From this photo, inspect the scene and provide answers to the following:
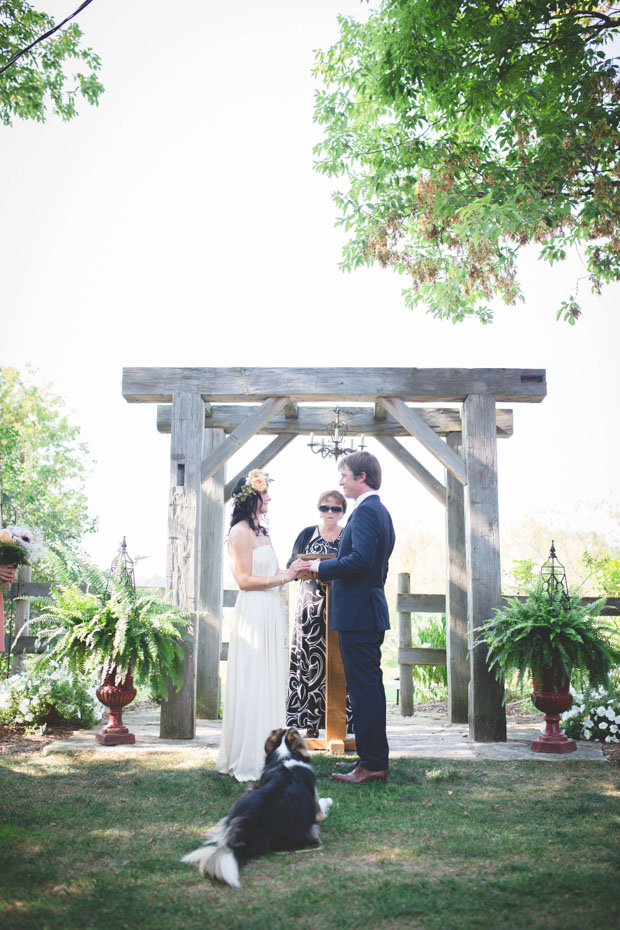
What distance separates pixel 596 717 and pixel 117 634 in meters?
4.18

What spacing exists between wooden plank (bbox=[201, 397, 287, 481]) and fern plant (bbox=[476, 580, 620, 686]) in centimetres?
257

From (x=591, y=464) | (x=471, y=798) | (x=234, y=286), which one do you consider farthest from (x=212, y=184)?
(x=471, y=798)

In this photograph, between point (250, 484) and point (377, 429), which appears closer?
point (250, 484)

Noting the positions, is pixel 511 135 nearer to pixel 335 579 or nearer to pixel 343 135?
pixel 343 135

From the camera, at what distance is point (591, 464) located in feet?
103

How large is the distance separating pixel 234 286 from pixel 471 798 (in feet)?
114

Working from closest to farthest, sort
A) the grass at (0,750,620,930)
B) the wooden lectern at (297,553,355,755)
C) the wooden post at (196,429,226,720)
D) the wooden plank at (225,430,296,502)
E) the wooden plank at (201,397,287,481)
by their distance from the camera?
the grass at (0,750,620,930) → the wooden lectern at (297,553,355,755) → the wooden plank at (201,397,287,481) → the wooden post at (196,429,226,720) → the wooden plank at (225,430,296,502)

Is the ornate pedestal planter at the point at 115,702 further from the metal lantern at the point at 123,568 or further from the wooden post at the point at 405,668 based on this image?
the wooden post at the point at 405,668

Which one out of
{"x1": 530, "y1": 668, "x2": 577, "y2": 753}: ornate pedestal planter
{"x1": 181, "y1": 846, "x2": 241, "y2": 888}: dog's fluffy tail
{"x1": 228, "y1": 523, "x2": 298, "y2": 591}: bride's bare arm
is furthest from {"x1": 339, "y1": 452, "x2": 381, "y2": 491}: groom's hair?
{"x1": 181, "y1": 846, "x2": 241, "y2": 888}: dog's fluffy tail

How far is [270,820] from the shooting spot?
10.2ft

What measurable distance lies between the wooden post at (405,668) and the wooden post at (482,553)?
7.36ft

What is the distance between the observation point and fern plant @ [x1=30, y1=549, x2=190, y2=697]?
17.7 ft

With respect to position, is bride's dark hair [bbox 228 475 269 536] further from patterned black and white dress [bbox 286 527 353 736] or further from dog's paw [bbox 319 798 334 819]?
dog's paw [bbox 319 798 334 819]

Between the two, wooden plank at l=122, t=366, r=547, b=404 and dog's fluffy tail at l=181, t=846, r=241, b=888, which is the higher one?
wooden plank at l=122, t=366, r=547, b=404
